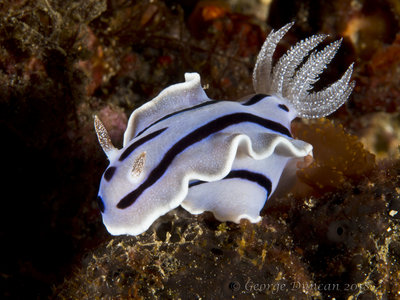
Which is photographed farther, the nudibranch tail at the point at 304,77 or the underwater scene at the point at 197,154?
the nudibranch tail at the point at 304,77

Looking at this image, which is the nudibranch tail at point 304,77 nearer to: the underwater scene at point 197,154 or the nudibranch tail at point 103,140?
the underwater scene at point 197,154

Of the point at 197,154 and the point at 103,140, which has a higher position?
the point at 103,140

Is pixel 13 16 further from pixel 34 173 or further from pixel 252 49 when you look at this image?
pixel 252 49

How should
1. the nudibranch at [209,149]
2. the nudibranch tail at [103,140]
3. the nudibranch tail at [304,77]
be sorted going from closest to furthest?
1. the nudibranch at [209,149]
2. the nudibranch tail at [103,140]
3. the nudibranch tail at [304,77]

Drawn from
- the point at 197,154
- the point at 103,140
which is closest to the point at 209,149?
the point at 197,154

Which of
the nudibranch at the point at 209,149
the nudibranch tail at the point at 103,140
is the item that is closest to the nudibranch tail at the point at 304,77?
the nudibranch at the point at 209,149

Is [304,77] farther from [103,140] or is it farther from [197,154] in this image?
[103,140]

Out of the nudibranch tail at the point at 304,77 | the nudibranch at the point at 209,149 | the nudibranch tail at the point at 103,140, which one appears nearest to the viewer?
the nudibranch at the point at 209,149
